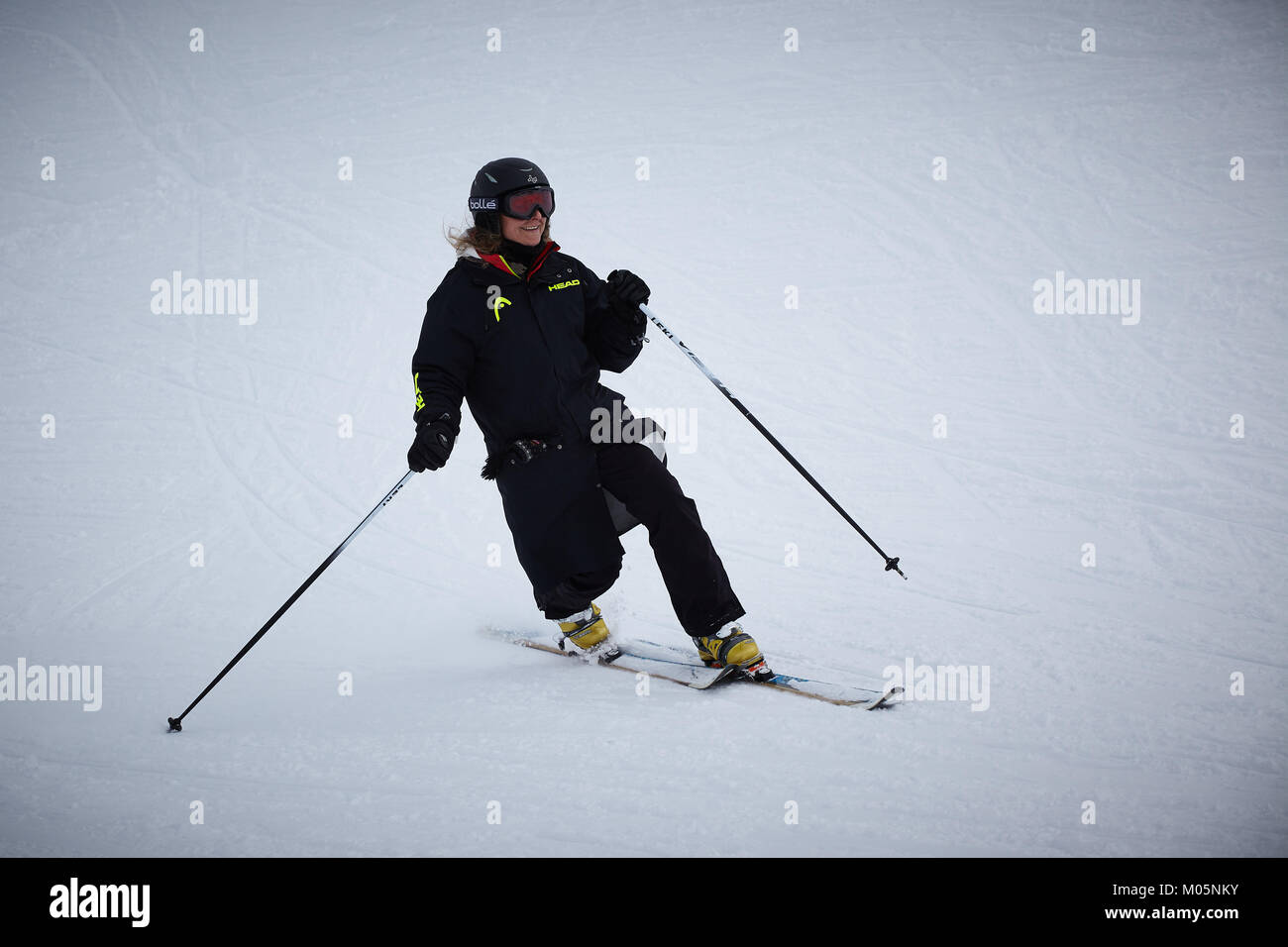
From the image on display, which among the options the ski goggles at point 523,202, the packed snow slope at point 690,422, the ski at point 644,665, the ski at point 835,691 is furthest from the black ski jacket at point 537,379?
the ski at point 835,691

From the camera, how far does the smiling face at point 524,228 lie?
345cm

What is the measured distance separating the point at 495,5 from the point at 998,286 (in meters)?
8.32

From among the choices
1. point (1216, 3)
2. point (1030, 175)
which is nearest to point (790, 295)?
point (1030, 175)

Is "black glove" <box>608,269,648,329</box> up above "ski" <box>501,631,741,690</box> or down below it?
above

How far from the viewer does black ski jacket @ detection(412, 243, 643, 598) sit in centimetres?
338

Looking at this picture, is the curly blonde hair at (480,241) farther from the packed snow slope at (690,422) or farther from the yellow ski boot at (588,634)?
the packed snow slope at (690,422)

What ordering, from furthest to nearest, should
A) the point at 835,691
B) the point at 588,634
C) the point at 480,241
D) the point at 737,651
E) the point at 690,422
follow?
the point at 690,422 → the point at 588,634 → the point at 480,241 → the point at 737,651 → the point at 835,691

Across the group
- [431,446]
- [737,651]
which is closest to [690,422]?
[737,651]

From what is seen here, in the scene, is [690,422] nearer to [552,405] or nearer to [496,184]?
[552,405]

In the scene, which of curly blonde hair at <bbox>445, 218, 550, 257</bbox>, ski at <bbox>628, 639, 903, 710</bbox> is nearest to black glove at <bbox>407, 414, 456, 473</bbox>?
curly blonde hair at <bbox>445, 218, 550, 257</bbox>

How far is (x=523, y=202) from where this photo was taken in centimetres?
342

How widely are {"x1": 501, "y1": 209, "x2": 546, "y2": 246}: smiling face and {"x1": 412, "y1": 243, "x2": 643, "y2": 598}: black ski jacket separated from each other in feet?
0.26

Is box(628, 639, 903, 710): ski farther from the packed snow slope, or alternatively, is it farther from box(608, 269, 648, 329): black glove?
box(608, 269, 648, 329): black glove

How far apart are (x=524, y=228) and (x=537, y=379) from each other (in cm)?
58
